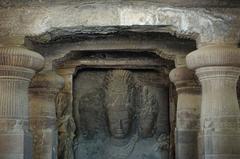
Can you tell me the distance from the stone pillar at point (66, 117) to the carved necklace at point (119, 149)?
1.72 feet

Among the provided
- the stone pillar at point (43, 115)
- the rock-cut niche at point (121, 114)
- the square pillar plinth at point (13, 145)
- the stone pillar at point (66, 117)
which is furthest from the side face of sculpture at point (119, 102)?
the square pillar plinth at point (13, 145)

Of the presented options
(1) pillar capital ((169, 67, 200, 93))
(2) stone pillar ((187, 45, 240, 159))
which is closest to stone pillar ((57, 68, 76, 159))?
(1) pillar capital ((169, 67, 200, 93))

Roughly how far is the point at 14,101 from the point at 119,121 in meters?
2.05

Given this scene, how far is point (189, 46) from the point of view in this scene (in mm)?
6086

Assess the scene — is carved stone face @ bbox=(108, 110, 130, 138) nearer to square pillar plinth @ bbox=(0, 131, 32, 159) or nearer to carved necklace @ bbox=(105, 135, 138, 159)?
carved necklace @ bbox=(105, 135, 138, 159)

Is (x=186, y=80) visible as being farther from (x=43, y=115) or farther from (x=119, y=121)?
(x=43, y=115)

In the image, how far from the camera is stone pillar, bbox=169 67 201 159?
19.2 ft

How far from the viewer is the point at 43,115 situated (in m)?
5.97

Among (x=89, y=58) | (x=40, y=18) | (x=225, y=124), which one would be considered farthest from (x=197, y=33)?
(x=89, y=58)

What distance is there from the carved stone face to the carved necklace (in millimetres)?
223

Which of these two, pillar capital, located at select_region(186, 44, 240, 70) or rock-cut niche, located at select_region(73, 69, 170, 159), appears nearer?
pillar capital, located at select_region(186, 44, 240, 70)

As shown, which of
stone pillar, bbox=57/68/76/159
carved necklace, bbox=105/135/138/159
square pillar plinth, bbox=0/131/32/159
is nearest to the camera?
square pillar plinth, bbox=0/131/32/159

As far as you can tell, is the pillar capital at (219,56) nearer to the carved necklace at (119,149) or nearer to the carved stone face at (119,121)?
the carved stone face at (119,121)

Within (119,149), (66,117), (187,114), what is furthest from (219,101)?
(119,149)
